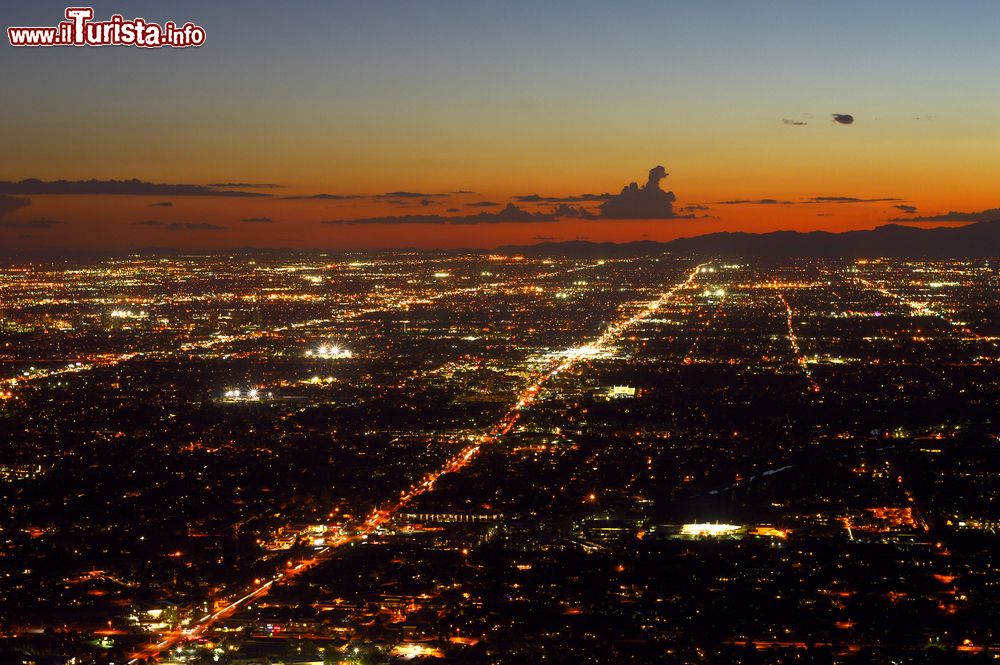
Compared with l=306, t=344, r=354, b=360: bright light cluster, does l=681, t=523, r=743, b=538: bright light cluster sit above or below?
above

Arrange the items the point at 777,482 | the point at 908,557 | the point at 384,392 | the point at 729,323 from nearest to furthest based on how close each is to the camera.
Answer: the point at 908,557
the point at 777,482
the point at 384,392
the point at 729,323

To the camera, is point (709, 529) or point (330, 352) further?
point (330, 352)

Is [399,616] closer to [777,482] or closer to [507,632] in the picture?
[507,632]

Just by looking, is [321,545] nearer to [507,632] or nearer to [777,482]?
[507,632]

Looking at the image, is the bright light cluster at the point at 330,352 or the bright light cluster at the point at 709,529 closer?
the bright light cluster at the point at 709,529

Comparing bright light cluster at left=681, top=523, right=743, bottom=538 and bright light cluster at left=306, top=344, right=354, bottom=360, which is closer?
bright light cluster at left=681, top=523, right=743, bottom=538

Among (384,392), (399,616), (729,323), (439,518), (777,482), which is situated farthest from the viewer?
(729,323)

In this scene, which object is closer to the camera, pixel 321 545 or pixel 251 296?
pixel 321 545

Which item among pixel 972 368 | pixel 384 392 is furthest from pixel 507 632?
pixel 972 368

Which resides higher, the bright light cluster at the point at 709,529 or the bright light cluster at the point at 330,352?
the bright light cluster at the point at 709,529

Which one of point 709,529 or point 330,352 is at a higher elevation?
point 709,529

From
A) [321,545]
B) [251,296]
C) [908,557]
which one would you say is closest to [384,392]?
[321,545]
